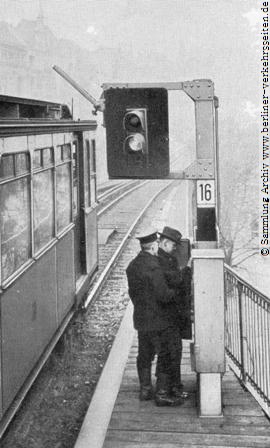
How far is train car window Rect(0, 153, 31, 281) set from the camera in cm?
507

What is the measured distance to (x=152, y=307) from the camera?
5230mm

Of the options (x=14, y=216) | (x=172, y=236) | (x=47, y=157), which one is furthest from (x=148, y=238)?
(x=47, y=157)

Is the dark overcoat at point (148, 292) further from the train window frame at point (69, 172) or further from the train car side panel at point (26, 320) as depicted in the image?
the train window frame at point (69, 172)

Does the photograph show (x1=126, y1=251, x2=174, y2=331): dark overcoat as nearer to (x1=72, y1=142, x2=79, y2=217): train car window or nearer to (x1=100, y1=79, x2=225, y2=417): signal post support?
(x1=100, y1=79, x2=225, y2=417): signal post support

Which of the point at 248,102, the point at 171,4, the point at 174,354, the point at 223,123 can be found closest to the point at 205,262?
the point at 174,354

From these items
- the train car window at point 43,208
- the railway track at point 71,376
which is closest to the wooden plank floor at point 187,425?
the railway track at point 71,376

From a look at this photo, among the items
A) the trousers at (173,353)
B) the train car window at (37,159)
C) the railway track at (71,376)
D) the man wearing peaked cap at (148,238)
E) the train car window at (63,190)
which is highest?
the train car window at (37,159)

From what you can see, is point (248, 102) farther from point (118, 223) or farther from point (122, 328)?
point (122, 328)

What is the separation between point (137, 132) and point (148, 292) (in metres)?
1.31

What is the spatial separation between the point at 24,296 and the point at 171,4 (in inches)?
5652

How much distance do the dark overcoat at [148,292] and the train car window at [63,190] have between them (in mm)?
2361

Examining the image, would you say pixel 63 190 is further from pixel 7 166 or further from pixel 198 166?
pixel 198 166

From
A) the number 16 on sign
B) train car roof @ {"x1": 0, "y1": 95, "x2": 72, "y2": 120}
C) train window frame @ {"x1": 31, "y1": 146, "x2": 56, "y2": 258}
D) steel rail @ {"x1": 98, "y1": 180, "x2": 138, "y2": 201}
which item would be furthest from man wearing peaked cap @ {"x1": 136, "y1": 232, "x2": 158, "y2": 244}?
steel rail @ {"x1": 98, "y1": 180, "x2": 138, "y2": 201}

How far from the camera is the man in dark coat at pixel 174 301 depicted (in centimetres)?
523
